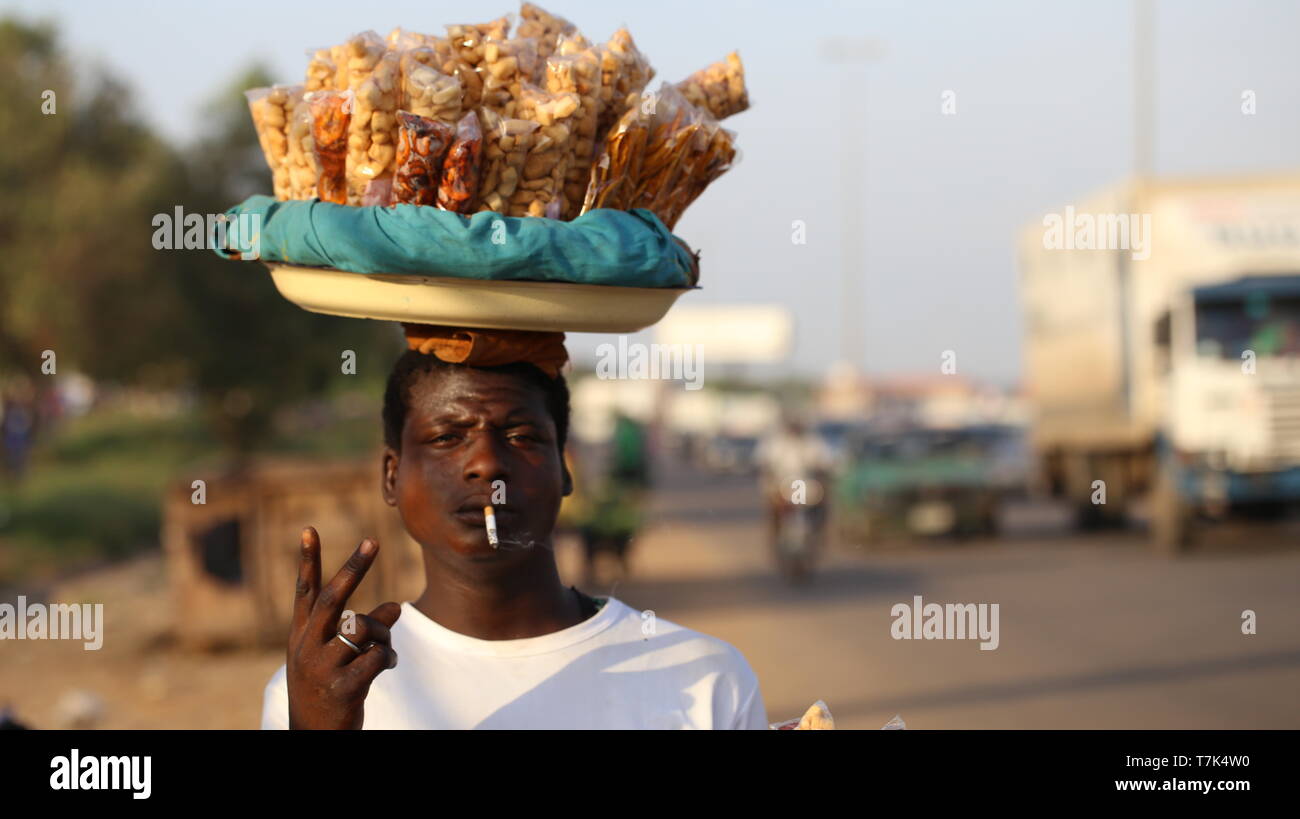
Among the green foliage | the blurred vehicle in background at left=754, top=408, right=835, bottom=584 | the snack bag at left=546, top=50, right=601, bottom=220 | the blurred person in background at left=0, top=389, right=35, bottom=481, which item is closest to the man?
the snack bag at left=546, top=50, right=601, bottom=220

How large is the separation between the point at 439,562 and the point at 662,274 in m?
0.69

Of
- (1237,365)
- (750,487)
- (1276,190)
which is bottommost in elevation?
(750,487)

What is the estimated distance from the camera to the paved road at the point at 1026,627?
8938 mm


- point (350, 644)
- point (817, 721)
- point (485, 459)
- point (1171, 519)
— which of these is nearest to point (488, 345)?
point (485, 459)

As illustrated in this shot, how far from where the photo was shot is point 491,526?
8.36 feet

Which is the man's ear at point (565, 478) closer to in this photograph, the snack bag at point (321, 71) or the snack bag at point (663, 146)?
the snack bag at point (663, 146)

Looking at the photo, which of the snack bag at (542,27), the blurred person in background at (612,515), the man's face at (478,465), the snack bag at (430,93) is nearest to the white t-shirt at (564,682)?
the man's face at (478,465)

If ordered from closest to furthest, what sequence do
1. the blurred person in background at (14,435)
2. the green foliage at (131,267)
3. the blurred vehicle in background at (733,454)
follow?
the green foliage at (131,267), the blurred person in background at (14,435), the blurred vehicle in background at (733,454)

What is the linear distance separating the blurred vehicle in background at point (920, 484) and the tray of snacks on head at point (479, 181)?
17.6m

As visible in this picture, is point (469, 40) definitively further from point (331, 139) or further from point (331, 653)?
point (331, 653)

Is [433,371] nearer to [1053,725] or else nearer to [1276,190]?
[1053,725]

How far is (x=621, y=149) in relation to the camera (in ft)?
8.05

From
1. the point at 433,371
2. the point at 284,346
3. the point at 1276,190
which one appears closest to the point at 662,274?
the point at 433,371
